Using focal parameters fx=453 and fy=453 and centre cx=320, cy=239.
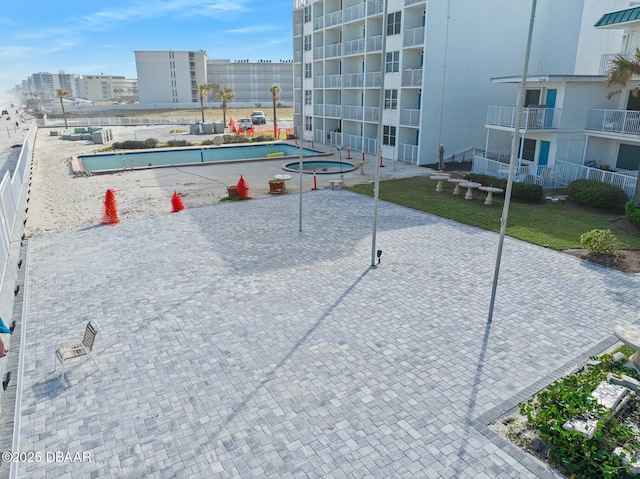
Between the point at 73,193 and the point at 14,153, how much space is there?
84.2 ft

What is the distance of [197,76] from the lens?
124000mm

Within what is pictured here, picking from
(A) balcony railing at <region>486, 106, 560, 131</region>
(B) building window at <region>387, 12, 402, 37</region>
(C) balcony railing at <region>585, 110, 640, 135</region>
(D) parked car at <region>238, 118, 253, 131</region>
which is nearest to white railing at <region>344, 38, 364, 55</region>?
(B) building window at <region>387, 12, 402, 37</region>

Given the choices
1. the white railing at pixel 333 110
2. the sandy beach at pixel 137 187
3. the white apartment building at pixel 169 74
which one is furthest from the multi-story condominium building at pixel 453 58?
the white apartment building at pixel 169 74

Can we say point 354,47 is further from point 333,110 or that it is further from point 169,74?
point 169,74

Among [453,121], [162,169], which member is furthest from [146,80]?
[453,121]

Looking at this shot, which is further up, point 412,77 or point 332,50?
point 332,50

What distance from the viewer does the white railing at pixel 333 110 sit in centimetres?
3966

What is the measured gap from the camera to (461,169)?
29.2 metres

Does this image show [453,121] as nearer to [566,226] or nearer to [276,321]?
[566,226]

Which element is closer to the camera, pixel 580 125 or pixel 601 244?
pixel 601 244

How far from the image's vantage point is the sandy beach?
63.9 ft

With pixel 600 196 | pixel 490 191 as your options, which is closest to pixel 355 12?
pixel 490 191

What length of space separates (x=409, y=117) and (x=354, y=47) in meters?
9.68

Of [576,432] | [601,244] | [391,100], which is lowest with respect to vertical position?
[576,432]
